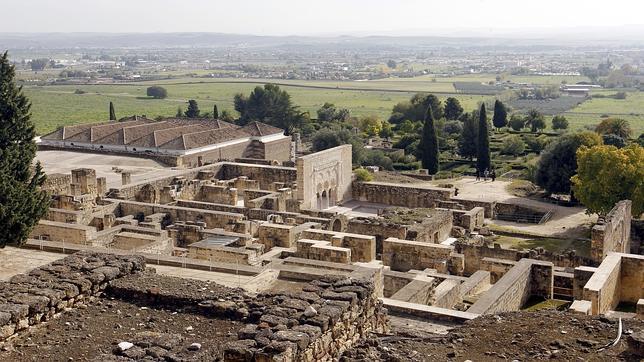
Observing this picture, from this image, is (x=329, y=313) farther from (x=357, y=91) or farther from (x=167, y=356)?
(x=357, y=91)

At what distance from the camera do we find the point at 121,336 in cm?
967

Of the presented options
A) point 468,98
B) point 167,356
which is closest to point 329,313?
point 167,356

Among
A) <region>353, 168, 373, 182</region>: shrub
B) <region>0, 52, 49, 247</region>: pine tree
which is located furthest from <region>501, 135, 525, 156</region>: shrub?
<region>0, 52, 49, 247</region>: pine tree

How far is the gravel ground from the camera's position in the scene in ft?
28.8

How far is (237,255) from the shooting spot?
18016mm

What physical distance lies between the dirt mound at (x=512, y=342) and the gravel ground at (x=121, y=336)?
191 cm

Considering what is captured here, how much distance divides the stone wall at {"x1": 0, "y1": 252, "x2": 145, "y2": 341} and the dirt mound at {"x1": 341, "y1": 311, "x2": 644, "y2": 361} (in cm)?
424

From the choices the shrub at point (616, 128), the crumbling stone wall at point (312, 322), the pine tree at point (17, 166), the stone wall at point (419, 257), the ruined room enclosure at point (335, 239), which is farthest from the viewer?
the shrub at point (616, 128)

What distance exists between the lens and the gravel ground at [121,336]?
8.77m

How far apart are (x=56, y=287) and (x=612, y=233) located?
16943 mm

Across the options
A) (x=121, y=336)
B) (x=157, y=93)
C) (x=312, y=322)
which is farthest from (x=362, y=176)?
(x=157, y=93)

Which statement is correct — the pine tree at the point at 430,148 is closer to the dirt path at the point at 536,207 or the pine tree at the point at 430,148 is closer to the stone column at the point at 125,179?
the dirt path at the point at 536,207

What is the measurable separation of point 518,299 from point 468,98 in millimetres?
110708

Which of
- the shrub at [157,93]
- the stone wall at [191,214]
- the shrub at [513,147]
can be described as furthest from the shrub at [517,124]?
the shrub at [157,93]
